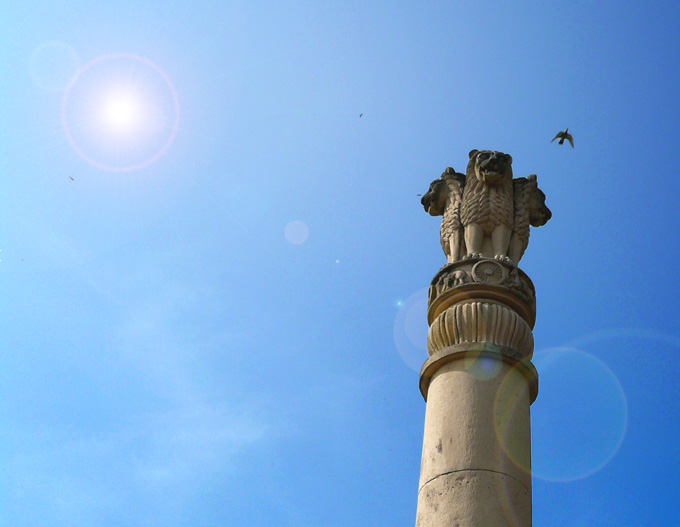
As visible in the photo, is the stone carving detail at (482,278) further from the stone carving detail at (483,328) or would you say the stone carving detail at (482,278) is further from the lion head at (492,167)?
the lion head at (492,167)

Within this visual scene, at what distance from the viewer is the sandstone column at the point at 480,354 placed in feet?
22.7

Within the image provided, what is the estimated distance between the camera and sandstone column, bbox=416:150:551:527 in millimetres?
6910

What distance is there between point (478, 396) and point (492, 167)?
11.8ft

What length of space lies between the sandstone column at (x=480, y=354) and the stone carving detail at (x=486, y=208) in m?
0.01

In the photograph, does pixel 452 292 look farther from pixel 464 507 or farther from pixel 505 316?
pixel 464 507

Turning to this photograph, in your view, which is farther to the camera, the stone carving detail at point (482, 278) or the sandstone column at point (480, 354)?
the stone carving detail at point (482, 278)

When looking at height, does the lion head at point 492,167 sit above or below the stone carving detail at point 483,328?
above

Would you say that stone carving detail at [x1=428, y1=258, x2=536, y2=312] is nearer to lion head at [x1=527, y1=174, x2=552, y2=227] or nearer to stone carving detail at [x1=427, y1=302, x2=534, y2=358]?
stone carving detail at [x1=427, y1=302, x2=534, y2=358]

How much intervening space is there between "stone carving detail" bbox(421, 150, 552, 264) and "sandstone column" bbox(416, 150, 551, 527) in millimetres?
14

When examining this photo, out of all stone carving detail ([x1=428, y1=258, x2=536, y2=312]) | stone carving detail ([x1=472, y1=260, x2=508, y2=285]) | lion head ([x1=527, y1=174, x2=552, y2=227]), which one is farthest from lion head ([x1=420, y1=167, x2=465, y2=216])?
stone carving detail ([x1=472, y1=260, x2=508, y2=285])

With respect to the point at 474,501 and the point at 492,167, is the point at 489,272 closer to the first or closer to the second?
the point at 492,167

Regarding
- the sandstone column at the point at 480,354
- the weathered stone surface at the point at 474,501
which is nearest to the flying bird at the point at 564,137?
the sandstone column at the point at 480,354

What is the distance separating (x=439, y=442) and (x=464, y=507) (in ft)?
2.61

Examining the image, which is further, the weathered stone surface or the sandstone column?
the sandstone column
